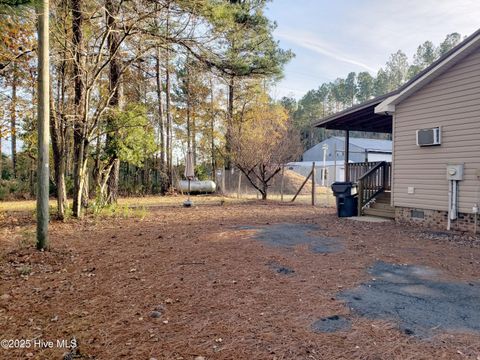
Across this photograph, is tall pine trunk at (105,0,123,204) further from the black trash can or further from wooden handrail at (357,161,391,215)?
wooden handrail at (357,161,391,215)

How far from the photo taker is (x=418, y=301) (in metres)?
3.13

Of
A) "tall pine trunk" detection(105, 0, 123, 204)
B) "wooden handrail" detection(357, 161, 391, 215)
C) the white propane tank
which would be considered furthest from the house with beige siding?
the white propane tank

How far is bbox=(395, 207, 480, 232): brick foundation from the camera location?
6688 millimetres

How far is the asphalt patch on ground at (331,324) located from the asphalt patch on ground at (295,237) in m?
2.37

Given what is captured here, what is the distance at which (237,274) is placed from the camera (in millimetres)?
3809

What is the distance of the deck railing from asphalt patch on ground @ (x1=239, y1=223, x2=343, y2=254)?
2.66m

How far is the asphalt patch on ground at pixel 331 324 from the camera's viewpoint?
2.48m

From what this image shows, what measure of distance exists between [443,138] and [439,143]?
0.42ft

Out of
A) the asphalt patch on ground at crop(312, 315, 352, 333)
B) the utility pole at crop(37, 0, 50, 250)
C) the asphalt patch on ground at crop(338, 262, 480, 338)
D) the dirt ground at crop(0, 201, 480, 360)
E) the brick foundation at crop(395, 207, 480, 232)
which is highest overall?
the utility pole at crop(37, 0, 50, 250)

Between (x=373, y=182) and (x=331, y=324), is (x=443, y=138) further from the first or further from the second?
(x=331, y=324)

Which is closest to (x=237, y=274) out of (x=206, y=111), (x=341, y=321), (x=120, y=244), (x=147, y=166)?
(x=341, y=321)

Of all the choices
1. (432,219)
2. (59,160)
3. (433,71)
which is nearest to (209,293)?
(59,160)

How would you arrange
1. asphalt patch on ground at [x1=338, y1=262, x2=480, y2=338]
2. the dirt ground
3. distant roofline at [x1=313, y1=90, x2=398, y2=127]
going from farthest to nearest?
distant roofline at [x1=313, y1=90, x2=398, y2=127]
asphalt patch on ground at [x1=338, y1=262, x2=480, y2=338]
the dirt ground

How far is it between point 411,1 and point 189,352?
38.4 ft
